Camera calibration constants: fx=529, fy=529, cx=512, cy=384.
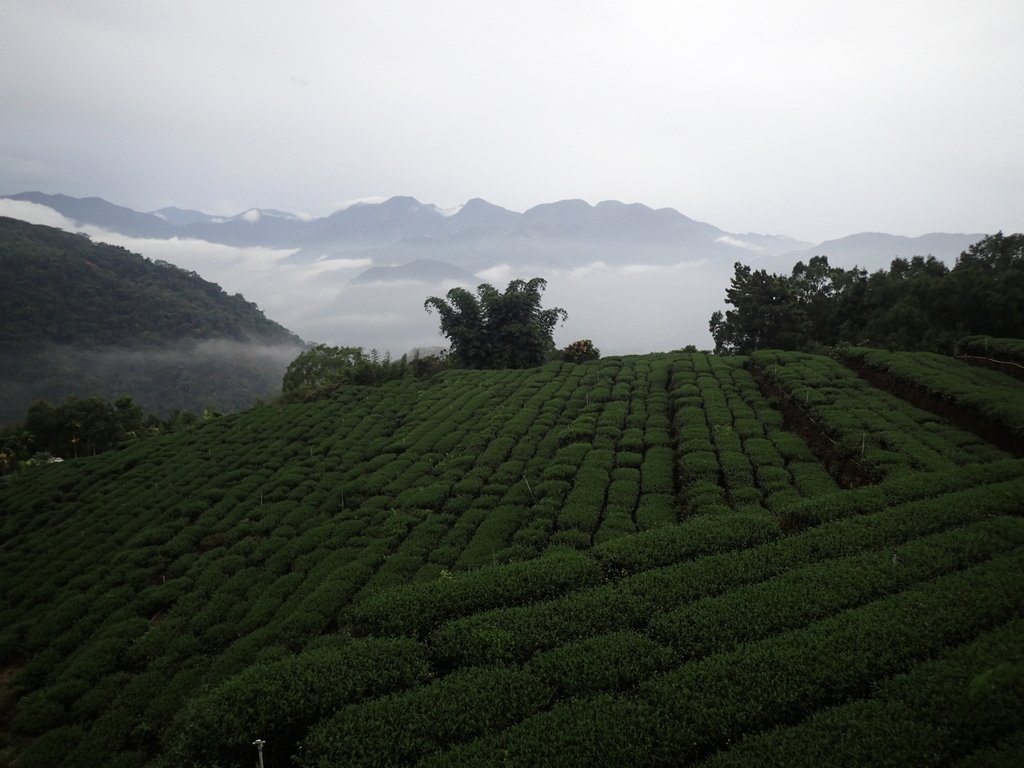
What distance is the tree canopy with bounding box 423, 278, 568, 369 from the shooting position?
132 ft

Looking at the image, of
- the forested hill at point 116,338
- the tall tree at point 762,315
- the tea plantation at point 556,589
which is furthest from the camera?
the forested hill at point 116,338

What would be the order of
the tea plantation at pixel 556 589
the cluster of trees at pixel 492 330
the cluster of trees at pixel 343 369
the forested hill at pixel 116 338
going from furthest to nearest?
the forested hill at pixel 116 338
the cluster of trees at pixel 492 330
the cluster of trees at pixel 343 369
the tea plantation at pixel 556 589

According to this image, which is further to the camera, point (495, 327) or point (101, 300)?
point (101, 300)

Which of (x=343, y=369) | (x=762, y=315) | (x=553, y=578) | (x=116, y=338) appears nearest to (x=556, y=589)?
(x=553, y=578)

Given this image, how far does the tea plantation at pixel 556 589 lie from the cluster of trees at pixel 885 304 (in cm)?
1300

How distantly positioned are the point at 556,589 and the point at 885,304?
130 feet

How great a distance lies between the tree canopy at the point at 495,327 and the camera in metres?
40.1

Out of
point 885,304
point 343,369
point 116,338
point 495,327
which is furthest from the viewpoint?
point 116,338

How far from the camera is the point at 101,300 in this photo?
299ft

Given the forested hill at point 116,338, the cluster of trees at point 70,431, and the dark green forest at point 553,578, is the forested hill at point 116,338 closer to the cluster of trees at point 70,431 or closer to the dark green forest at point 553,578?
the cluster of trees at point 70,431

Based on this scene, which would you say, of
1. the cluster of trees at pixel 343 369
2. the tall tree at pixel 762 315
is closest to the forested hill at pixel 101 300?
the cluster of trees at pixel 343 369

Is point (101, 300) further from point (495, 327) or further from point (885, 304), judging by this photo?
point (885, 304)

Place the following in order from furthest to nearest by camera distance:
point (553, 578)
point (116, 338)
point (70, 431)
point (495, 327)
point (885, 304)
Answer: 1. point (116, 338)
2. point (495, 327)
3. point (885, 304)
4. point (70, 431)
5. point (553, 578)

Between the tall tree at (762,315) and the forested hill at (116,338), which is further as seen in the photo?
the forested hill at (116,338)
